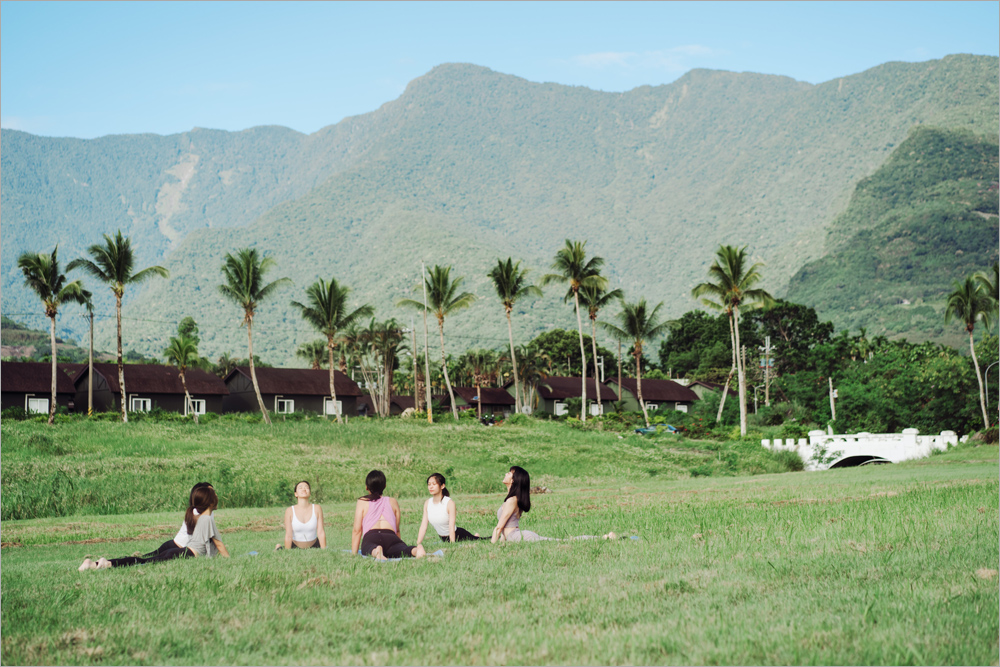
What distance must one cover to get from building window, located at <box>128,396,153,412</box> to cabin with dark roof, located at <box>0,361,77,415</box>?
435cm

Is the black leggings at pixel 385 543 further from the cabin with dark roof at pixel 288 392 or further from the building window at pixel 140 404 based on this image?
the cabin with dark roof at pixel 288 392

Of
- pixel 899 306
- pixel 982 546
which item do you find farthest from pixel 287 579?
pixel 899 306

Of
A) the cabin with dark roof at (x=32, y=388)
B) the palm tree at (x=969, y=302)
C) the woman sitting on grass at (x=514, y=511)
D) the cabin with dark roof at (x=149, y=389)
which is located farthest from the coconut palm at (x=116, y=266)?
the palm tree at (x=969, y=302)

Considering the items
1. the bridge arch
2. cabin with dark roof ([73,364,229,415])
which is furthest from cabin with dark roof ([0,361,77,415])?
the bridge arch

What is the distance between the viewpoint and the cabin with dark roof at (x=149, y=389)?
7044cm

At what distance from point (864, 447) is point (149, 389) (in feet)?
180

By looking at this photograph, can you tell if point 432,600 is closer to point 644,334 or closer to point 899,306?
point 644,334

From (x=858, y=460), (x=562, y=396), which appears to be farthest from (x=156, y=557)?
(x=562, y=396)

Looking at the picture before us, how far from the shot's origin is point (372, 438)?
39844 mm

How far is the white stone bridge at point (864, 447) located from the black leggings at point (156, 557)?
3805cm

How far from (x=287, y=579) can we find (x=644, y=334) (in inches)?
2735

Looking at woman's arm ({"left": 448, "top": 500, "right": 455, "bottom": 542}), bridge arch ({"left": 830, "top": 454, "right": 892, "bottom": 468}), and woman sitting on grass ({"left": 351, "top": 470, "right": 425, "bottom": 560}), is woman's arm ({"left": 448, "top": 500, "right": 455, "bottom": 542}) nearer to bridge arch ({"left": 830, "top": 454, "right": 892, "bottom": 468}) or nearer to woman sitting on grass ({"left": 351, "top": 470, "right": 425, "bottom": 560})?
woman sitting on grass ({"left": 351, "top": 470, "right": 425, "bottom": 560})

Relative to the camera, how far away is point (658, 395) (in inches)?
3573

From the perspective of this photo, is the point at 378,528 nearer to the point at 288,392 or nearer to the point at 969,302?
the point at 969,302
